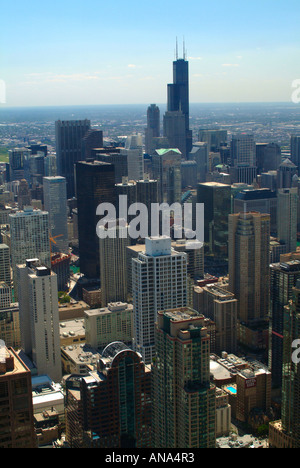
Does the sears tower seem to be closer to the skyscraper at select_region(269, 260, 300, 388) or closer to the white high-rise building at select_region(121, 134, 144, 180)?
the white high-rise building at select_region(121, 134, 144, 180)

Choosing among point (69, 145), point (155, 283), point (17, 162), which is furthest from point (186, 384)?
point (17, 162)

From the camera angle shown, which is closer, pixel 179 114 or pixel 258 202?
pixel 258 202

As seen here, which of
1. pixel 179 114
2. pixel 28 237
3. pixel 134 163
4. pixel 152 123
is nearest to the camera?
pixel 28 237

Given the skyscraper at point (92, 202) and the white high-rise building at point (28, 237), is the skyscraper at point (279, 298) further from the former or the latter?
the skyscraper at point (92, 202)

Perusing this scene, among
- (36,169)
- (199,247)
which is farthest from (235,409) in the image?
(36,169)

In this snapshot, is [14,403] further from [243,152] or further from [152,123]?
[152,123]

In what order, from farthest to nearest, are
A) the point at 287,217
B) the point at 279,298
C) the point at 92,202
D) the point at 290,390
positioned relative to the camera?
the point at 287,217 < the point at 92,202 < the point at 279,298 < the point at 290,390

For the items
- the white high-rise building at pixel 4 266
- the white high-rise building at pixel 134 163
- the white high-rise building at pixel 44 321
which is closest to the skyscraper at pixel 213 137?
the white high-rise building at pixel 134 163
